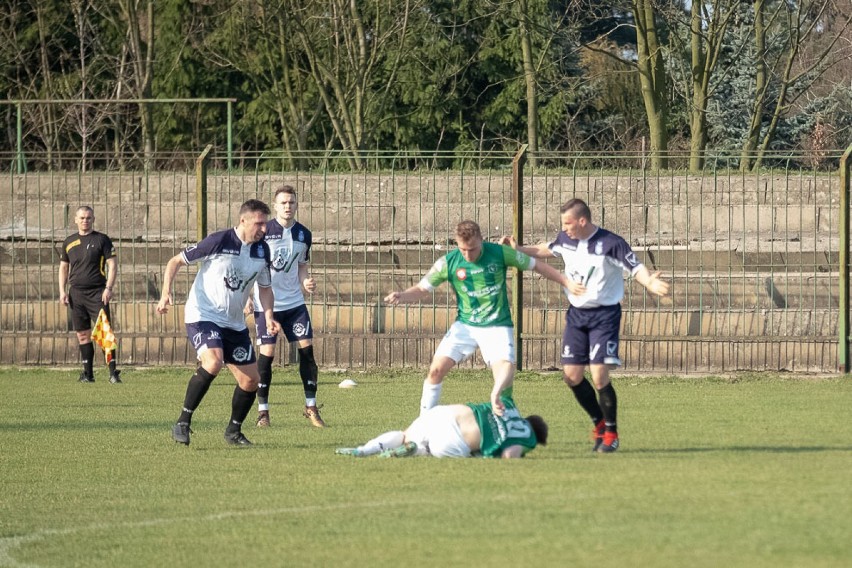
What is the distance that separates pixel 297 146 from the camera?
3097cm

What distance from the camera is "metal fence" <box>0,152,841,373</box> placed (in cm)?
1720

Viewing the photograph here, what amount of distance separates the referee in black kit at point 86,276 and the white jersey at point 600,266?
833cm

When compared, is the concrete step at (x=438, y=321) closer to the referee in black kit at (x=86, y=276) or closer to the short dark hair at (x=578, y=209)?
the referee in black kit at (x=86, y=276)

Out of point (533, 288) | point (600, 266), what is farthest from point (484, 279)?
point (533, 288)

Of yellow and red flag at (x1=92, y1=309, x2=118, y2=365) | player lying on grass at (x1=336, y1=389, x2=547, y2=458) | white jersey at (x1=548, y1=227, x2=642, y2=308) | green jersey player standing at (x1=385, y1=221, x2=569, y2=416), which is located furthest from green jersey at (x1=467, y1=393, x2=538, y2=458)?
yellow and red flag at (x1=92, y1=309, x2=118, y2=365)

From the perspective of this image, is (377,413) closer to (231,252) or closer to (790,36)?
(231,252)

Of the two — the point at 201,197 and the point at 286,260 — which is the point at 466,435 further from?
the point at 201,197

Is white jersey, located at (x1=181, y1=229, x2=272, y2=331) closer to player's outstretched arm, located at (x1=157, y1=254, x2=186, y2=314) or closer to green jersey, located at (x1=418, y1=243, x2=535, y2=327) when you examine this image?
player's outstretched arm, located at (x1=157, y1=254, x2=186, y2=314)

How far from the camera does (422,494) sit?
823 cm

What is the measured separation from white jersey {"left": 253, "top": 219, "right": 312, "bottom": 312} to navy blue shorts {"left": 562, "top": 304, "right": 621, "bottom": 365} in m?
3.25

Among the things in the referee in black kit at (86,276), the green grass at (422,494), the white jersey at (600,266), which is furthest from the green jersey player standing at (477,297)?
the referee in black kit at (86,276)

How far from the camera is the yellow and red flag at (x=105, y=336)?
17.2 m

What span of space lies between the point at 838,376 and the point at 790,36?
27.1ft

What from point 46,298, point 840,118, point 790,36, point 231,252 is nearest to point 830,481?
point 231,252
